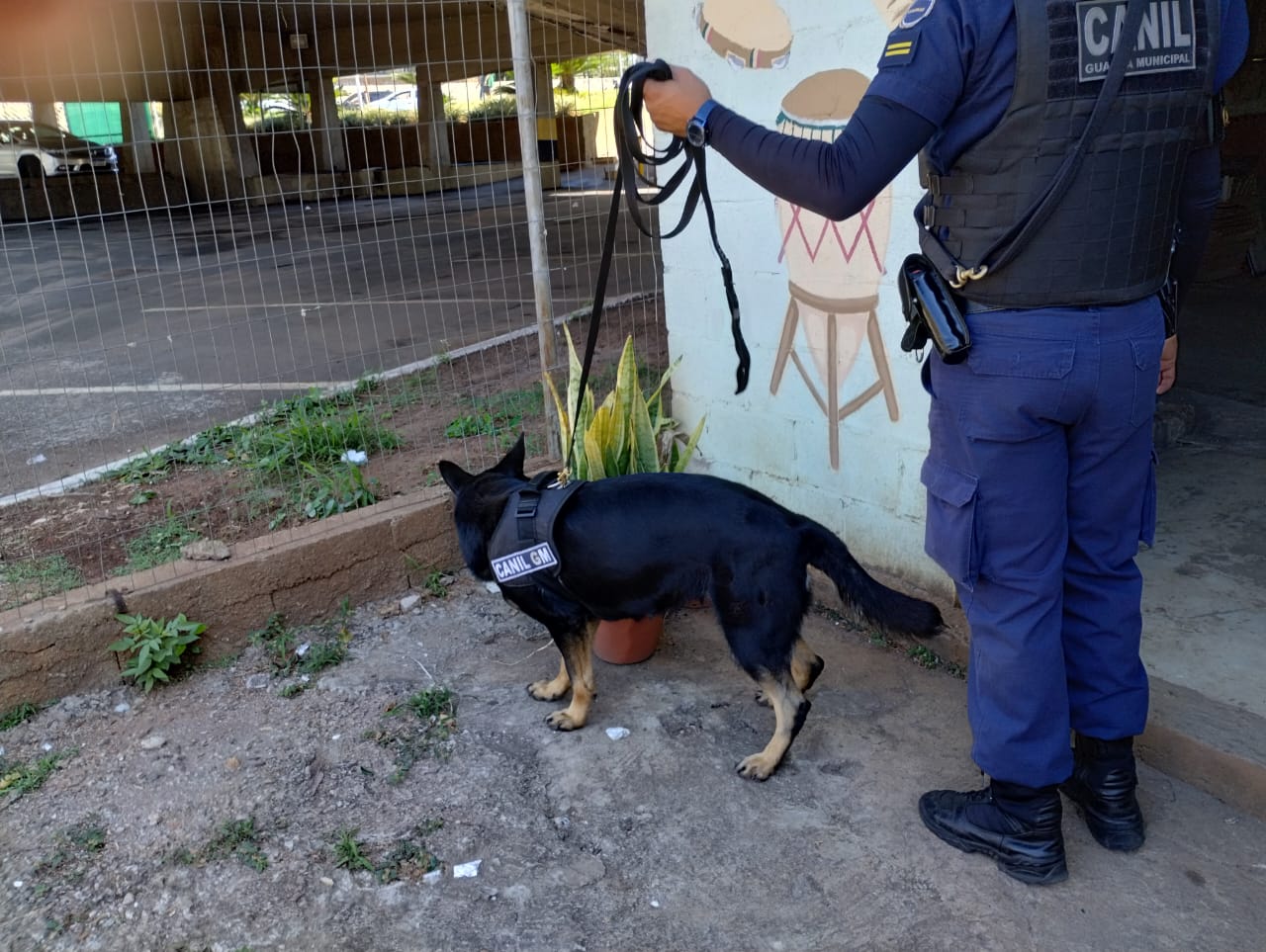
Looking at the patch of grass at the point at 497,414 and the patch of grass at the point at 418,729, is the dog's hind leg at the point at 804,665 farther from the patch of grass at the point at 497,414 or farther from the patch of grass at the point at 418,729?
the patch of grass at the point at 497,414

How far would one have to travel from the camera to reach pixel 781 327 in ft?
12.1

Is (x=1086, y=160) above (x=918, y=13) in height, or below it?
below

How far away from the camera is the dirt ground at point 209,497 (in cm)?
387

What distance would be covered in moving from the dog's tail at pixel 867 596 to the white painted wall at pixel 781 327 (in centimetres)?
73

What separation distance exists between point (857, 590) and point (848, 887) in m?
0.76

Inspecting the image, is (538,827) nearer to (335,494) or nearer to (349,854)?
(349,854)

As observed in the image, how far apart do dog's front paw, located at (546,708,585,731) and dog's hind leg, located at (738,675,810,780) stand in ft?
1.78

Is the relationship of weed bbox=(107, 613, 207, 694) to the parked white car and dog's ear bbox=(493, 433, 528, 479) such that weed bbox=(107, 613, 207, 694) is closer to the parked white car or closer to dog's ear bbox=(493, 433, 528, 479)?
dog's ear bbox=(493, 433, 528, 479)

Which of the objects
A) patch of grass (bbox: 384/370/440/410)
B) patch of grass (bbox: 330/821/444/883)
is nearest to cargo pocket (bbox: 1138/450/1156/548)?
patch of grass (bbox: 330/821/444/883)

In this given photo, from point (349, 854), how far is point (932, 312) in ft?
6.47

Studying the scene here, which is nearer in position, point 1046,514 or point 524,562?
point 1046,514

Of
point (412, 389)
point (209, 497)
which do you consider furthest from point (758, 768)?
point (412, 389)

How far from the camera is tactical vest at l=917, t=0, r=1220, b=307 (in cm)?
188

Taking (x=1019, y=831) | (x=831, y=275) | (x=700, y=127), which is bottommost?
(x=1019, y=831)
